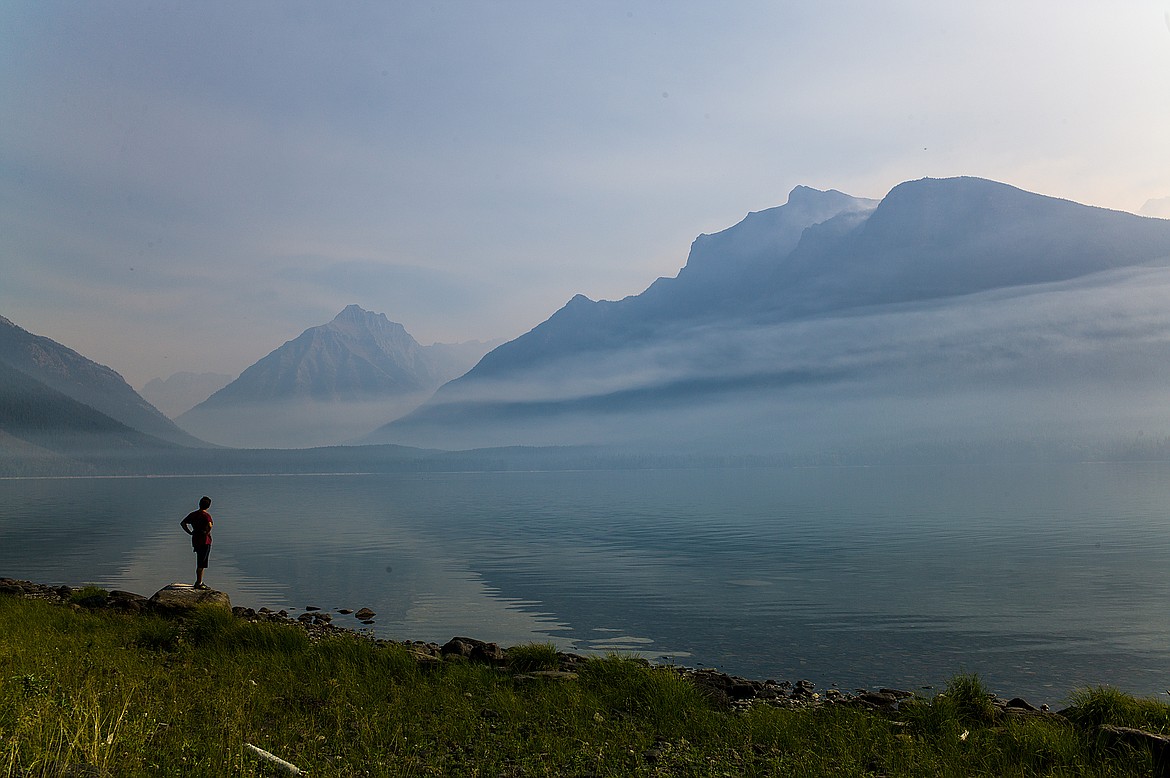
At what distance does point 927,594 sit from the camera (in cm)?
4656

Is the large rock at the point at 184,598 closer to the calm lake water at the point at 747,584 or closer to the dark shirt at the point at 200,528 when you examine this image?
the dark shirt at the point at 200,528

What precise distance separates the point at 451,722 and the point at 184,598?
17813 millimetres

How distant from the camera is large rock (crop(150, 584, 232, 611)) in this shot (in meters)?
27.7

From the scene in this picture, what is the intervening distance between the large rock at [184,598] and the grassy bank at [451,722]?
19.6ft

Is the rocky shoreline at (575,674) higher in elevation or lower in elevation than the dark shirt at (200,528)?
lower

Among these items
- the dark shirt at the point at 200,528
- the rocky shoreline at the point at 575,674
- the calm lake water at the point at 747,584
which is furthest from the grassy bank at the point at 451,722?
the dark shirt at the point at 200,528

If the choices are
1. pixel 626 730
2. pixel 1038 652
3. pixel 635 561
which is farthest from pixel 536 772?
pixel 635 561

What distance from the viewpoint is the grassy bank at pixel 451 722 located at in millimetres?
11797

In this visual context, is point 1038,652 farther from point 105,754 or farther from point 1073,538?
point 1073,538

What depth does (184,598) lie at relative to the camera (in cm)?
2825

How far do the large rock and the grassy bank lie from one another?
5.98 meters

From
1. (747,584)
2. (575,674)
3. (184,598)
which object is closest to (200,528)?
(184,598)

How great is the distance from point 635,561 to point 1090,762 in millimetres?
51500

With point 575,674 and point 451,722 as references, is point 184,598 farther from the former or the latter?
point 451,722
